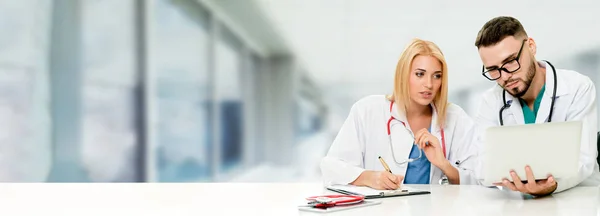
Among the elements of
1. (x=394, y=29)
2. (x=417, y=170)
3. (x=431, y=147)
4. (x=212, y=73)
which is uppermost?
(x=394, y=29)

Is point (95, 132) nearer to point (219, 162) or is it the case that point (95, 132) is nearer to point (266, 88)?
point (219, 162)

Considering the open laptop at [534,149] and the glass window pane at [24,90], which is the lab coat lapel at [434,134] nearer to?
the open laptop at [534,149]

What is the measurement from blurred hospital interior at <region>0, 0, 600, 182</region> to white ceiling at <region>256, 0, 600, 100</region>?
1 cm

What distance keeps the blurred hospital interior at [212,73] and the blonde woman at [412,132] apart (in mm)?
2228

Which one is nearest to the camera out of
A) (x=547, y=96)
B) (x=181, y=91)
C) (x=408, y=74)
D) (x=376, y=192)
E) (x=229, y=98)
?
(x=376, y=192)

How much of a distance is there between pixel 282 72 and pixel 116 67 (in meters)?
3.20

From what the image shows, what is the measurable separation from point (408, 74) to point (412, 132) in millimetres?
246

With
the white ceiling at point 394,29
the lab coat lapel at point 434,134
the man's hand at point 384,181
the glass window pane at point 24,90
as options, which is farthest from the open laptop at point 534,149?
the white ceiling at point 394,29

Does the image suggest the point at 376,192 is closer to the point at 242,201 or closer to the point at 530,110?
the point at 242,201

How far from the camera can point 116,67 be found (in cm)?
438

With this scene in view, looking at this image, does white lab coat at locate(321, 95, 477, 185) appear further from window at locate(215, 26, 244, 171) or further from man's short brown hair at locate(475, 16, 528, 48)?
window at locate(215, 26, 244, 171)

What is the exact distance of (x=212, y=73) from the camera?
5.98 meters

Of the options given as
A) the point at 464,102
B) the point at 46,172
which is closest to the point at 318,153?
the point at 464,102

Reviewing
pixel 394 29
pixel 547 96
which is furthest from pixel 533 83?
pixel 394 29
